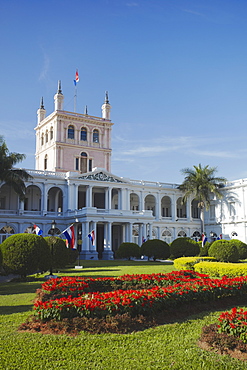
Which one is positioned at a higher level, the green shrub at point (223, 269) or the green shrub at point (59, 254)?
the green shrub at point (59, 254)

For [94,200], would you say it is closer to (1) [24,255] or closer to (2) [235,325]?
(1) [24,255]

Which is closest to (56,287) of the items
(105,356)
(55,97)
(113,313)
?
(113,313)

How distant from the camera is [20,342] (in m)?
7.05

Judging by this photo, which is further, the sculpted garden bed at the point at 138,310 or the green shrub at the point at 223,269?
the green shrub at the point at 223,269

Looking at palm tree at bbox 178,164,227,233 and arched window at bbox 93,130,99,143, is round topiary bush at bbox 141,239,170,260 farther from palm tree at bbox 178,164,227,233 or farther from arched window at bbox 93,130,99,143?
arched window at bbox 93,130,99,143

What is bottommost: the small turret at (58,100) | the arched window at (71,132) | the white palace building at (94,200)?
the white palace building at (94,200)

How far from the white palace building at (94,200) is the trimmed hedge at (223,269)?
889 inches

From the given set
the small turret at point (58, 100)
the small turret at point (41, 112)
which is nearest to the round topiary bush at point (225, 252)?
the small turret at point (58, 100)

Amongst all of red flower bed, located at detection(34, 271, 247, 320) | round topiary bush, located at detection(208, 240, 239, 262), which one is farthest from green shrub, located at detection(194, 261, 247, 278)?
round topiary bush, located at detection(208, 240, 239, 262)

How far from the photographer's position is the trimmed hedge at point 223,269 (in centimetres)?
1819

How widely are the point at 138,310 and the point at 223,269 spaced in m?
11.4

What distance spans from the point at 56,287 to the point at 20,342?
4.66 m

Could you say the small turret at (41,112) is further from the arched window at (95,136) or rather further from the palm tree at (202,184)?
the palm tree at (202,184)

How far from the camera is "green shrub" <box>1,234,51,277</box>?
716 inches
